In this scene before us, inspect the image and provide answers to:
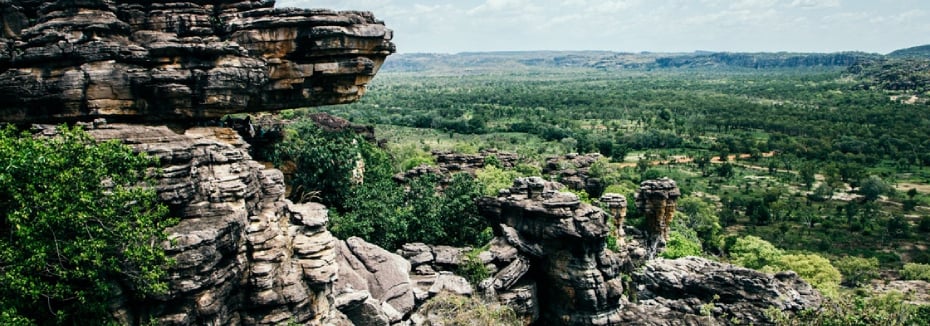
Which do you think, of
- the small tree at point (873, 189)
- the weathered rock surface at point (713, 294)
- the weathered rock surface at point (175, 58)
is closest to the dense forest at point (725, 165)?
the small tree at point (873, 189)

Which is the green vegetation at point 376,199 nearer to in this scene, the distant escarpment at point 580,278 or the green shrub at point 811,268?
the distant escarpment at point 580,278

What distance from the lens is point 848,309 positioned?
25.0 metres

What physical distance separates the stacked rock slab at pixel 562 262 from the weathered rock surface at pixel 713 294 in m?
1.84

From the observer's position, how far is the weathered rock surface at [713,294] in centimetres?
2722

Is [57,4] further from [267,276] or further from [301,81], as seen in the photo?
[267,276]

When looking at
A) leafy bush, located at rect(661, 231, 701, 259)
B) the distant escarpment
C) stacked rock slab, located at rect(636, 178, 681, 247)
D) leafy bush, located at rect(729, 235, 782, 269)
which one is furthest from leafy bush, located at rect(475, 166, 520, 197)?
leafy bush, located at rect(729, 235, 782, 269)

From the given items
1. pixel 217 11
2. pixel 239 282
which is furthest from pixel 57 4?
pixel 239 282

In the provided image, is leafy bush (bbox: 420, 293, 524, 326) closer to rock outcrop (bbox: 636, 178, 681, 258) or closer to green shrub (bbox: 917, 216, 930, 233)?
rock outcrop (bbox: 636, 178, 681, 258)

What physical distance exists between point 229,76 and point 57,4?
656cm

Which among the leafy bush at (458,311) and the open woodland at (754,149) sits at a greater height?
the leafy bush at (458,311)

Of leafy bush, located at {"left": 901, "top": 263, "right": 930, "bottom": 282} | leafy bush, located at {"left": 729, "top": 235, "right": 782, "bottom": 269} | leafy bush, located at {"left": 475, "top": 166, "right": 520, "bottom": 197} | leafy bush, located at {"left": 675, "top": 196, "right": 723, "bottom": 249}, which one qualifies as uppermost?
leafy bush, located at {"left": 475, "top": 166, "right": 520, "bottom": 197}

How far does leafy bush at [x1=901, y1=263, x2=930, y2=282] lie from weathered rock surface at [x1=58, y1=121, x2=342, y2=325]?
5168cm

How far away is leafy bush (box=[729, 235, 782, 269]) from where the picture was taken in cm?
4706

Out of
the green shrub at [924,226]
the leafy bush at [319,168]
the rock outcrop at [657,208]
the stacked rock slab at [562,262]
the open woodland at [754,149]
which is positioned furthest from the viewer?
the green shrub at [924,226]
